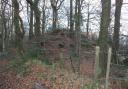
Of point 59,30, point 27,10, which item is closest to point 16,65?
point 59,30

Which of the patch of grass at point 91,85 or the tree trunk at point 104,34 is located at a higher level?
the tree trunk at point 104,34

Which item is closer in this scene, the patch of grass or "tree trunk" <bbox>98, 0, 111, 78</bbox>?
the patch of grass

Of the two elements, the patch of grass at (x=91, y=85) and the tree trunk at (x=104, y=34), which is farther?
the tree trunk at (x=104, y=34)

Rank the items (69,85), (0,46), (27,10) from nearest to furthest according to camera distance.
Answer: (69,85)
(0,46)
(27,10)

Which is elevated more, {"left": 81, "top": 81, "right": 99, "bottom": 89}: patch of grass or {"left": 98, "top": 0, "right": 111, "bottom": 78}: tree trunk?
{"left": 98, "top": 0, "right": 111, "bottom": 78}: tree trunk

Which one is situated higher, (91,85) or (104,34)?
(104,34)

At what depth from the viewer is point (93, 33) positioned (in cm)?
4016

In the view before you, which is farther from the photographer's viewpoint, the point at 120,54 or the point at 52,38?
the point at 52,38

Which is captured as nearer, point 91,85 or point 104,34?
point 91,85

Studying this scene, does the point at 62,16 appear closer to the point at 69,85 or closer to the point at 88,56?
the point at 88,56

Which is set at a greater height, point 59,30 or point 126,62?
point 59,30

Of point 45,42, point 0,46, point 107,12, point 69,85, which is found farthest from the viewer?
point 0,46

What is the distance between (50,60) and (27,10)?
87.0 ft

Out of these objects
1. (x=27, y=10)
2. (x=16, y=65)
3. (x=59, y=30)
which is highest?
(x=27, y=10)
